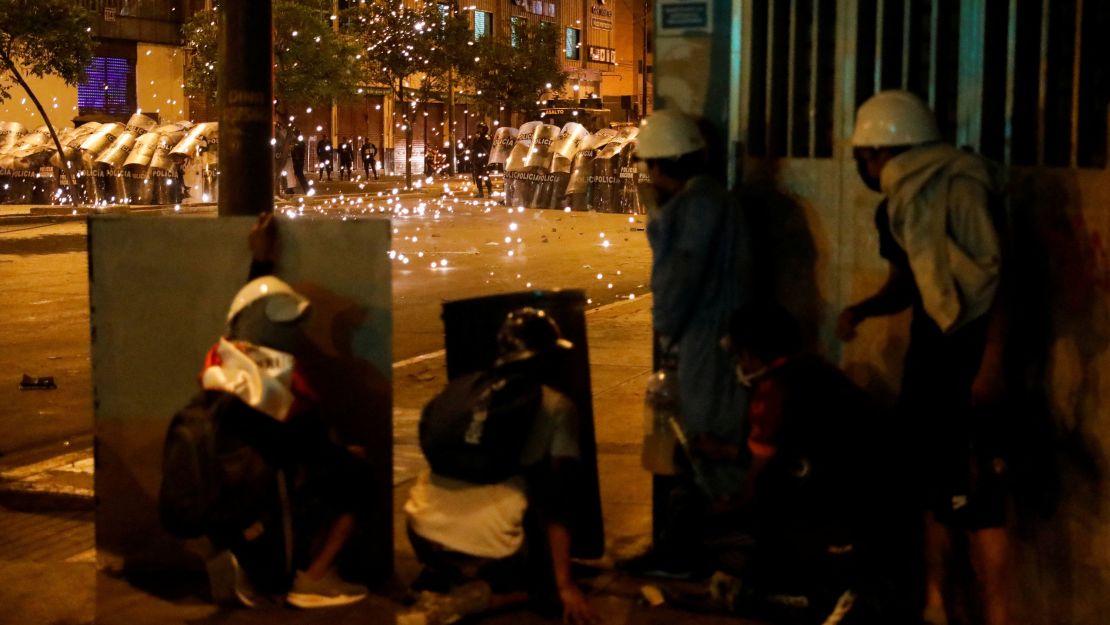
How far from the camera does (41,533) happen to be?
6336mm

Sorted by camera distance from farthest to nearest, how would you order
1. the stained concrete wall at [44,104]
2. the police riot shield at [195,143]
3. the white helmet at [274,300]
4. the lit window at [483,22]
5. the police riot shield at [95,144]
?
the lit window at [483,22]
the stained concrete wall at [44,104]
the police riot shield at [95,144]
the police riot shield at [195,143]
the white helmet at [274,300]

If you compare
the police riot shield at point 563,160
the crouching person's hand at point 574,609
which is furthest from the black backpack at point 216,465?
the police riot shield at point 563,160

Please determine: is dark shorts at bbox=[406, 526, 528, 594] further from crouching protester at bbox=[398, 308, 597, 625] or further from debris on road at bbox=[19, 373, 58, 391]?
debris on road at bbox=[19, 373, 58, 391]

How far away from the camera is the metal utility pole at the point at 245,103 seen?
20.9 feet

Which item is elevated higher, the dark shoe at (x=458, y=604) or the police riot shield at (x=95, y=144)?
the police riot shield at (x=95, y=144)

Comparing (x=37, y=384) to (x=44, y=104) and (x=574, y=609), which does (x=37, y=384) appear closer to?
(x=574, y=609)

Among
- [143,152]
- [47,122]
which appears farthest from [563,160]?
[47,122]

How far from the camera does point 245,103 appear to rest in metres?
6.37

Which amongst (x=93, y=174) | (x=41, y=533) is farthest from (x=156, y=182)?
(x=41, y=533)

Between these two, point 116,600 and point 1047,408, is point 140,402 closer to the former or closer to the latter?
point 116,600

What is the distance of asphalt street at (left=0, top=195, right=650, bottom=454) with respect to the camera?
31.1 ft

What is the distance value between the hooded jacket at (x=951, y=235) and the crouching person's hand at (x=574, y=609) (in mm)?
1600

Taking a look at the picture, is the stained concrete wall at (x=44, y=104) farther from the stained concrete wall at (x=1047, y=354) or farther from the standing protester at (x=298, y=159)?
the stained concrete wall at (x=1047, y=354)

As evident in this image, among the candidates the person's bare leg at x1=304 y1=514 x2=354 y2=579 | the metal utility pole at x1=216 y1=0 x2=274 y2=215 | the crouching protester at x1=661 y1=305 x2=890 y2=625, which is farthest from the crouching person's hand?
the metal utility pole at x1=216 y1=0 x2=274 y2=215
